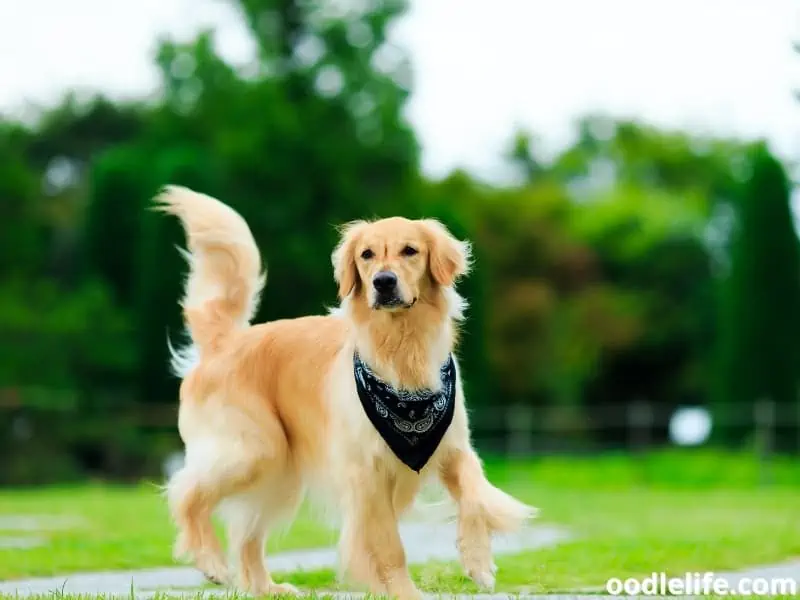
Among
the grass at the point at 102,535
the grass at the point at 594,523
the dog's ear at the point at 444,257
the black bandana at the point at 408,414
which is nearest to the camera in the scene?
the black bandana at the point at 408,414

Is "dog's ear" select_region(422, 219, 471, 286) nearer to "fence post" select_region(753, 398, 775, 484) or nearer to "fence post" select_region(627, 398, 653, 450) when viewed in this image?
"fence post" select_region(753, 398, 775, 484)

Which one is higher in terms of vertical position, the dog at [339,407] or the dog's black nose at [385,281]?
the dog's black nose at [385,281]

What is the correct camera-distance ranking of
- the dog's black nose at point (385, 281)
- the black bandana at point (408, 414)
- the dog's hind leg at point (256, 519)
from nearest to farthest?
the dog's black nose at point (385, 281)
the black bandana at point (408, 414)
the dog's hind leg at point (256, 519)

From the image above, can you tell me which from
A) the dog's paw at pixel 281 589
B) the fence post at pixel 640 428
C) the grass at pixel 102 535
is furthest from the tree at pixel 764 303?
the dog's paw at pixel 281 589

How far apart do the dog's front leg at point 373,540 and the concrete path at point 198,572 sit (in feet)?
1.71

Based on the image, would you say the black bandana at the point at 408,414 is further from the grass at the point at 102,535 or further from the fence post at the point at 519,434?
the fence post at the point at 519,434

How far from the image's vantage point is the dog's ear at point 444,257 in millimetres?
6000

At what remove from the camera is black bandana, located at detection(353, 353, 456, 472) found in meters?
5.89

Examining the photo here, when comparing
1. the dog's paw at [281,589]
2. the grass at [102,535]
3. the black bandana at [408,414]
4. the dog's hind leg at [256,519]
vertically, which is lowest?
the grass at [102,535]

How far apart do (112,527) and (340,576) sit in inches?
274

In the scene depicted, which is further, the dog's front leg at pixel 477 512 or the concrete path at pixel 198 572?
the concrete path at pixel 198 572

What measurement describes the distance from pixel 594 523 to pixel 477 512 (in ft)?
23.5

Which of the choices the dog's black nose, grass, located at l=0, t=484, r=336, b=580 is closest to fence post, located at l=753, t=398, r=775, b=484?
grass, located at l=0, t=484, r=336, b=580

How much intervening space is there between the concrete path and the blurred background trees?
13.5 metres
